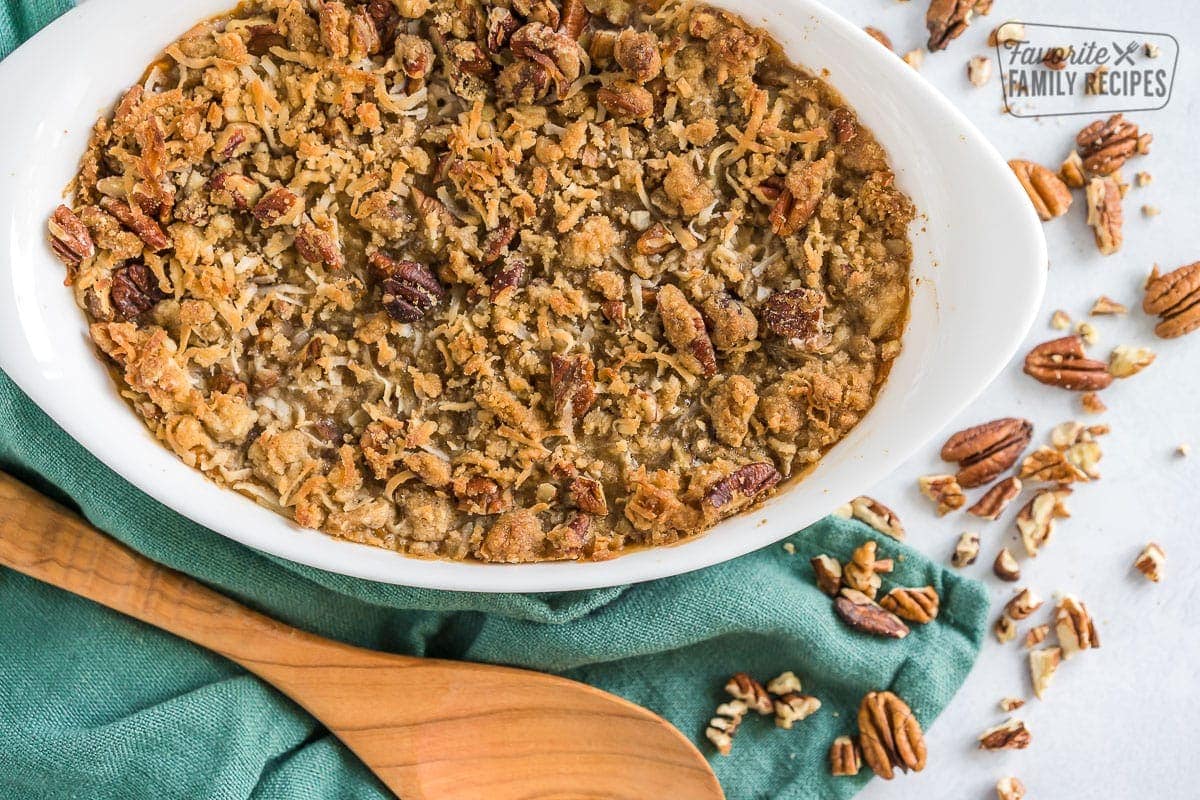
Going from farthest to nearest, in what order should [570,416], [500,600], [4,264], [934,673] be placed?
1. [934,673]
2. [500,600]
3. [570,416]
4. [4,264]

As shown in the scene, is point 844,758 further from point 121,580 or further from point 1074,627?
point 121,580

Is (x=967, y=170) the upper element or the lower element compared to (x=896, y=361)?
upper

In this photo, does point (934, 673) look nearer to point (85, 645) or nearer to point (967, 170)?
point (967, 170)

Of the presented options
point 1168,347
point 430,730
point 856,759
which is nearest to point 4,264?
point 430,730

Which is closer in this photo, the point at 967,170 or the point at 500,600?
the point at 967,170

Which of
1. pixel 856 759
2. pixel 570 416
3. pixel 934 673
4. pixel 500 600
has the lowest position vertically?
pixel 856 759

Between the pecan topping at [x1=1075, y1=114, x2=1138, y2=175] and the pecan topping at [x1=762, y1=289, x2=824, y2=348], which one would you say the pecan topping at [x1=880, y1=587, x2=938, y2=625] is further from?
the pecan topping at [x1=1075, y1=114, x2=1138, y2=175]

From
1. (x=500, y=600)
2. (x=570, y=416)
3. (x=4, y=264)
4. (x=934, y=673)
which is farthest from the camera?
(x=934, y=673)

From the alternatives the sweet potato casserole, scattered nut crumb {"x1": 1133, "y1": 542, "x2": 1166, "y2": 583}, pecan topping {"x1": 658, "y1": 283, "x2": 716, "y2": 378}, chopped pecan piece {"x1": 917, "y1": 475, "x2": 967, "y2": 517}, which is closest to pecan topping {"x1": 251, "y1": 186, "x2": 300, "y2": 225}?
the sweet potato casserole
